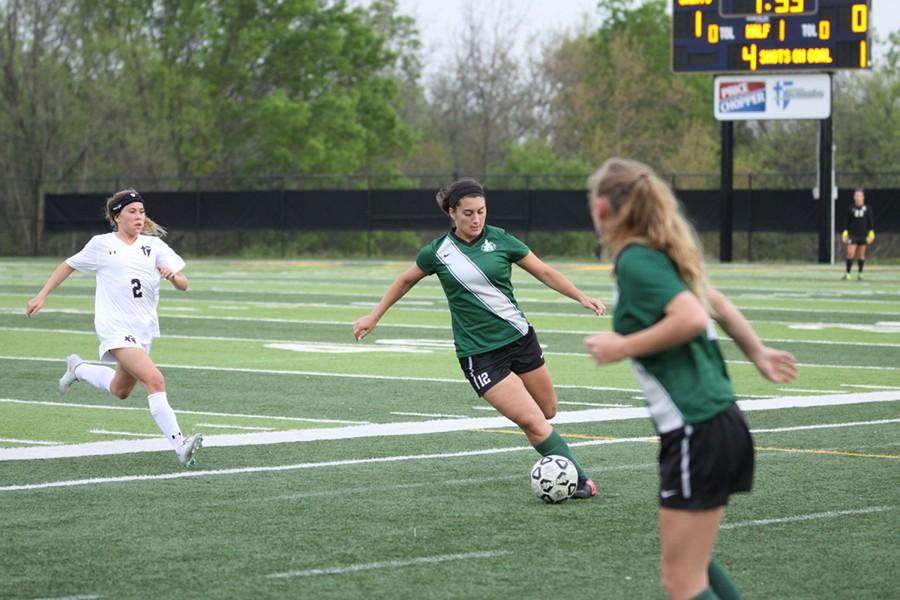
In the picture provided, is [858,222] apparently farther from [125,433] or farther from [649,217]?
[649,217]

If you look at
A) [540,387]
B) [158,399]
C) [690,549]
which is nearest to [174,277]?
[158,399]

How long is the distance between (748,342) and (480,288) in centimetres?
416

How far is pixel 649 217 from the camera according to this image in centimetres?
492

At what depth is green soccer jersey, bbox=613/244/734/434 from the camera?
4.88 m

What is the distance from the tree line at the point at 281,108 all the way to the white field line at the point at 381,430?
34.6m

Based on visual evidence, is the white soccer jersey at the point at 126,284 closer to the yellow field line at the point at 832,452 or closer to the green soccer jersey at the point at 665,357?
the yellow field line at the point at 832,452

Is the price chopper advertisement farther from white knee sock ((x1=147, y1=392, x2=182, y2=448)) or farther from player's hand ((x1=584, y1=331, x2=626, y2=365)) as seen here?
player's hand ((x1=584, y1=331, x2=626, y2=365))

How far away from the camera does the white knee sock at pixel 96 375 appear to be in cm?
1137

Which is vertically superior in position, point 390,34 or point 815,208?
point 390,34

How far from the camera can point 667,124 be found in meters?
71.2

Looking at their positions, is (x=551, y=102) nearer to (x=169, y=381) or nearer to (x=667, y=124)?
(x=667, y=124)

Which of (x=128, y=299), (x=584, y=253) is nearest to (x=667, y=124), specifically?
(x=584, y=253)

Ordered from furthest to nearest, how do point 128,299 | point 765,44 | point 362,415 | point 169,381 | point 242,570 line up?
point 765,44 → point 169,381 → point 362,415 → point 128,299 → point 242,570

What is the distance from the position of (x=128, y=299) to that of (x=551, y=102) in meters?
62.8
